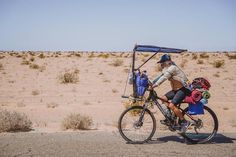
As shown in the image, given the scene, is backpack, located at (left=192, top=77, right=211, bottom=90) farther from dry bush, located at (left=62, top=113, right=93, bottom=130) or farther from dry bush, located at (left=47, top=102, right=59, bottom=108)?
dry bush, located at (left=47, top=102, right=59, bottom=108)

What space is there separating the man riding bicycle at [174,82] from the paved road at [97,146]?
77 cm

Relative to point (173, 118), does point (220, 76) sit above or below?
above

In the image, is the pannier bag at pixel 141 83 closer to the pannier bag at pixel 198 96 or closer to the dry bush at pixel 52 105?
the pannier bag at pixel 198 96

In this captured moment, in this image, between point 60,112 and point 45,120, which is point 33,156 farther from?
point 60,112

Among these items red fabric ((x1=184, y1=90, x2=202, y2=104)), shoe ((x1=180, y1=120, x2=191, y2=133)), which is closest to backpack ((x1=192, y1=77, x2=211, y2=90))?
red fabric ((x1=184, y1=90, x2=202, y2=104))

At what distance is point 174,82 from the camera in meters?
8.72

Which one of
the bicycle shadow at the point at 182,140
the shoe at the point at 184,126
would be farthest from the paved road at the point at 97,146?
the shoe at the point at 184,126

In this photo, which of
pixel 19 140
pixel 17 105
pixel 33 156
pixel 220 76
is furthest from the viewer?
pixel 220 76

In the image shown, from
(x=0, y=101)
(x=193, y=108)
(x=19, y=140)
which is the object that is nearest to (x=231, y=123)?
(x=193, y=108)

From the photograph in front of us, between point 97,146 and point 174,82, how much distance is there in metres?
2.26

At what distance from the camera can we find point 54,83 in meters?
24.3

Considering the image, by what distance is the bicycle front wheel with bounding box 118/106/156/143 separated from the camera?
8.70 metres

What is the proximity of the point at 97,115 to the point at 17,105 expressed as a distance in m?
3.95

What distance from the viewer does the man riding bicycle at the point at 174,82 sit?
8461mm
